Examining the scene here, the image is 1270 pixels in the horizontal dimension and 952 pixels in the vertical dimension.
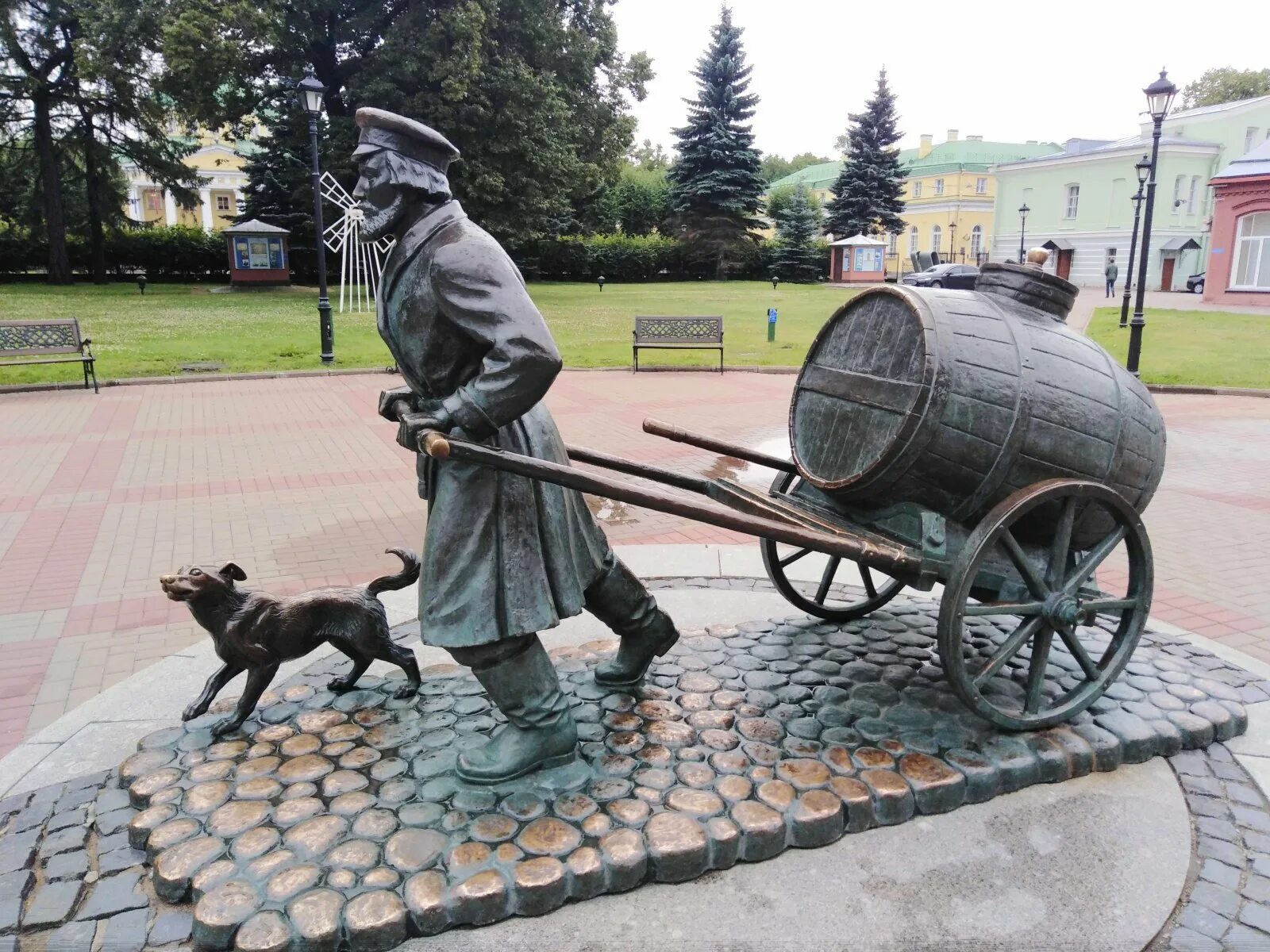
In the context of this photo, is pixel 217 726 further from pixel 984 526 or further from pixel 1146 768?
pixel 1146 768

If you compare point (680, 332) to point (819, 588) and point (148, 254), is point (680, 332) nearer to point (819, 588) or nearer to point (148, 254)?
point (819, 588)

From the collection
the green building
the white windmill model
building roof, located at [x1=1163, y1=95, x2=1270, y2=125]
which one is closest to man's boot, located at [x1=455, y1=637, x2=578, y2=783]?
the white windmill model

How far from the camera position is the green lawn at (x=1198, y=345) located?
1449cm

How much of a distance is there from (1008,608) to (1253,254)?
34.1 meters

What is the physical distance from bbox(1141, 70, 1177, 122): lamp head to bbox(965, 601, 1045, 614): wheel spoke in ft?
38.0

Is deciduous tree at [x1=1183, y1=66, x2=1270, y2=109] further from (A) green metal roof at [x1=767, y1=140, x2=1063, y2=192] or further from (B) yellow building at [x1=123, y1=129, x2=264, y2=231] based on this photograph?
(B) yellow building at [x1=123, y1=129, x2=264, y2=231]

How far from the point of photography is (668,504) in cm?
274

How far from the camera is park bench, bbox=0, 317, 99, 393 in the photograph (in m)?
12.5

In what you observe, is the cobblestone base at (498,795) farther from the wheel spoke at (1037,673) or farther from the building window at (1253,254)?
the building window at (1253,254)

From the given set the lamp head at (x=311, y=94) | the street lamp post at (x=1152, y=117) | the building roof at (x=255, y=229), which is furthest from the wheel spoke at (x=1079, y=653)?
the building roof at (x=255, y=229)

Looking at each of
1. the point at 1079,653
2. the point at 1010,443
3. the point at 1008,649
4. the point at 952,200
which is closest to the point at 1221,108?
the point at 952,200

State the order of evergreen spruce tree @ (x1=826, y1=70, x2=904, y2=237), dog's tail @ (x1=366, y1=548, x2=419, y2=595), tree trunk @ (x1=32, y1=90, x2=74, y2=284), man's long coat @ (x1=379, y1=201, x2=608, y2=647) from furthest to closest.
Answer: evergreen spruce tree @ (x1=826, y1=70, x2=904, y2=237) < tree trunk @ (x1=32, y1=90, x2=74, y2=284) < dog's tail @ (x1=366, y1=548, x2=419, y2=595) < man's long coat @ (x1=379, y1=201, x2=608, y2=647)

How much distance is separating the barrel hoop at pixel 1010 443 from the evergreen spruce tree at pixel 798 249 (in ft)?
137

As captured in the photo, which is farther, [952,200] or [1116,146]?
[952,200]
